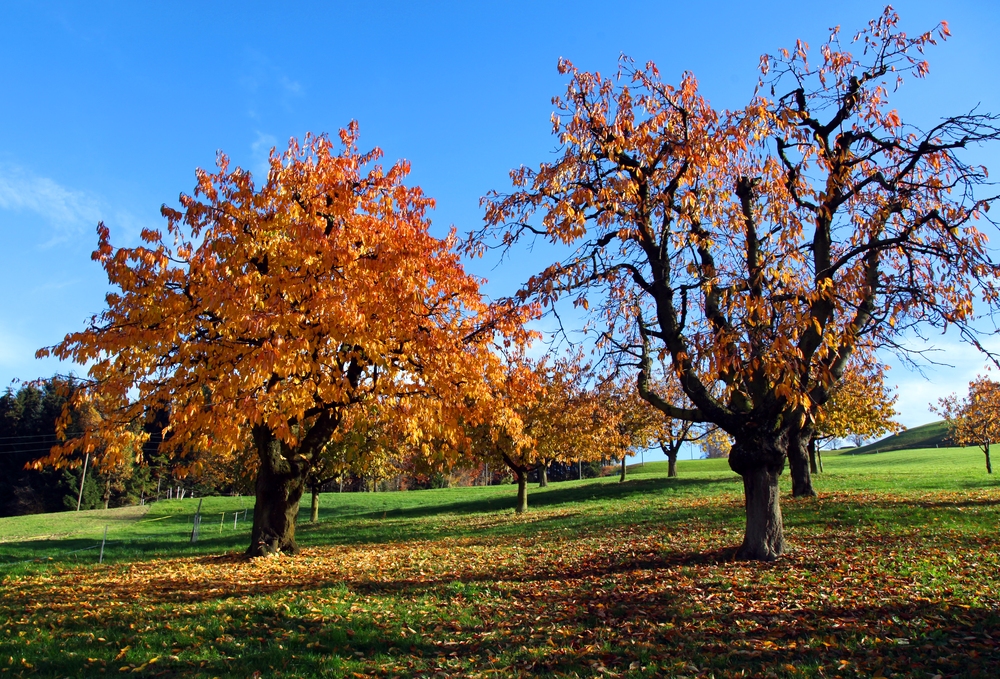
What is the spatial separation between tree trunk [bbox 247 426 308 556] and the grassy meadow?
0.56 meters

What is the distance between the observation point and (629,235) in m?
10.7

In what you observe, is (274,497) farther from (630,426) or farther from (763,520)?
(630,426)

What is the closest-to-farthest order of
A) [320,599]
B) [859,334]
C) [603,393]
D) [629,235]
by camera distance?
[320,599] < [859,334] < [629,235] < [603,393]

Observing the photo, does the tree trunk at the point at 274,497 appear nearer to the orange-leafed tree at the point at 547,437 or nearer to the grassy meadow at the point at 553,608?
the grassy meadow at the point at 553,608

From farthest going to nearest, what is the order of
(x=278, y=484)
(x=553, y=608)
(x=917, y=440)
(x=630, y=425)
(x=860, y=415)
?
(x=917, y=440)
(x=630, y=425)
(x=860, y=415)
(x=278, y=484)
(x=553, y=608)

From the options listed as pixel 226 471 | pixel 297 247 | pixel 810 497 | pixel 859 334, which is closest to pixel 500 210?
pixel 297 247

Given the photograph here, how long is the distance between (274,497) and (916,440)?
315ft

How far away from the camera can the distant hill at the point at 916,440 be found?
82.2 m

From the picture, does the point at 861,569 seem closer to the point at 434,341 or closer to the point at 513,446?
the point at 434,341

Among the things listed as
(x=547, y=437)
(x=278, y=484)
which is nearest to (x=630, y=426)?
(x=547, y=437)

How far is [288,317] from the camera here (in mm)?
10211

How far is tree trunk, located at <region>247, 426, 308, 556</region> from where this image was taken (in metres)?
14.3

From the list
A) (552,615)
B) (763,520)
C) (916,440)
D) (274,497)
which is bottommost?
(552,615)

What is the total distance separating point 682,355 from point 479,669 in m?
4.44
